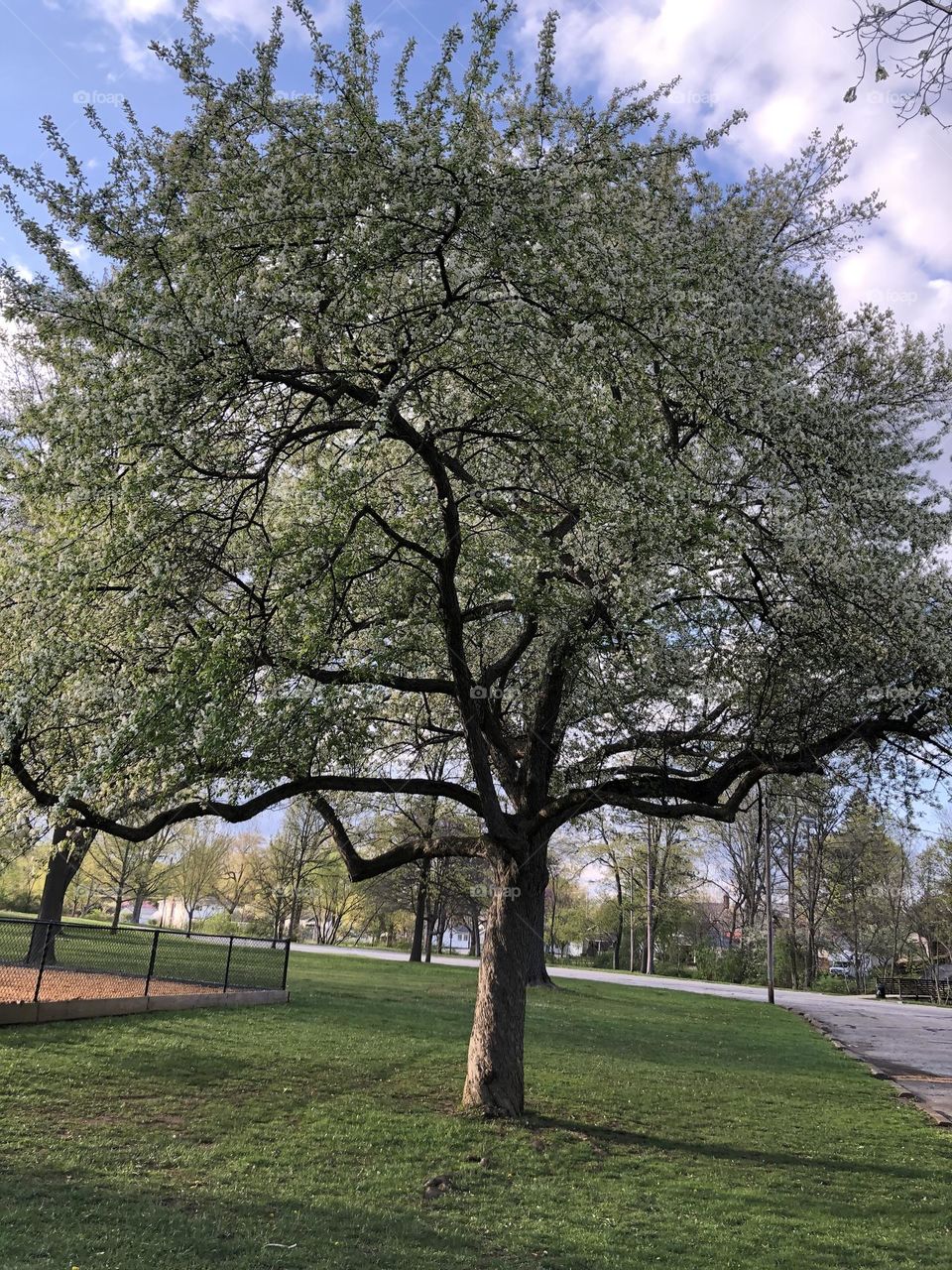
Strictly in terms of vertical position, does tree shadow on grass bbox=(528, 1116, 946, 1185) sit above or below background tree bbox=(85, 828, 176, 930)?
below

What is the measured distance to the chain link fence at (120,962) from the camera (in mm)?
13078

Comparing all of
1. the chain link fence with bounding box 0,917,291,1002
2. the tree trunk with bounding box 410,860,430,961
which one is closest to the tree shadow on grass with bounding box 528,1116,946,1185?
the chain link fence with bounding box 0,917,291,1002

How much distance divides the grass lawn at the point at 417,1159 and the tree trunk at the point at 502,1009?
42cm

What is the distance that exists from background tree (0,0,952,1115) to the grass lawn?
5.64 feet

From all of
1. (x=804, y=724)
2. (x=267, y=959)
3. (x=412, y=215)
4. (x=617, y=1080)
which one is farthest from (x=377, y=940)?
(x=412, y=215)

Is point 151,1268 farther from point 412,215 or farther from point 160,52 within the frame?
point 160,52

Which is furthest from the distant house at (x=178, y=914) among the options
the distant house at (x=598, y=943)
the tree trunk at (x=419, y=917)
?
the tree trunk at (x=419, y=917)

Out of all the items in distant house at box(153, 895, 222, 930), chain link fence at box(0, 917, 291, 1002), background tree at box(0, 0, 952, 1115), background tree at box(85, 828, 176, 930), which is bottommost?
distant house at box(153, 895, 222, 930)

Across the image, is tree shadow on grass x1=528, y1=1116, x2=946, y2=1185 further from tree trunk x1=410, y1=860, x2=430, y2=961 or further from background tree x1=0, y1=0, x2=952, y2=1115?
tree trunk x1=410, y1=860, x2=430, y2=961

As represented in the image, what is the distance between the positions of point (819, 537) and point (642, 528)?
204 cm

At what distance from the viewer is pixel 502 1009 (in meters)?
9.93

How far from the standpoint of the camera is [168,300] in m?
6.48

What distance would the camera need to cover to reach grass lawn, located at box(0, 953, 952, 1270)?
5762 mm

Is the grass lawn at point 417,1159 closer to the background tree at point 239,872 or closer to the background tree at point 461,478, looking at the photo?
the background tree at point 461,478
